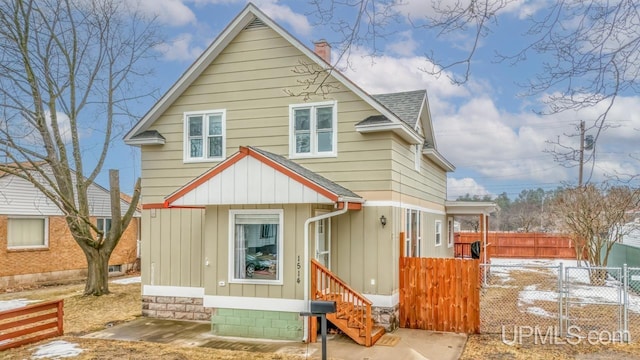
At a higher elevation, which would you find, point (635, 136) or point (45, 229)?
point (635, 136)

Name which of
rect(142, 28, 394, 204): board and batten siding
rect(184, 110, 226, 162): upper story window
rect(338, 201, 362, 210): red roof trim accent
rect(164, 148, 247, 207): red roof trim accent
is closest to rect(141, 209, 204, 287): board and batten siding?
rect(142, 28, 394, 204): board and batten siding

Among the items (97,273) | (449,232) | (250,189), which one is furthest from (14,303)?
(449,232)

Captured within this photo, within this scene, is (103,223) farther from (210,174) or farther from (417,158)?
(417,158)

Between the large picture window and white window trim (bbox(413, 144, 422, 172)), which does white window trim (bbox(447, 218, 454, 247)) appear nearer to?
white window trim (bbox(413, 144, 422, 172))

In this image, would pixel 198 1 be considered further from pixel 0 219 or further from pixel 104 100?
pixel 0 219

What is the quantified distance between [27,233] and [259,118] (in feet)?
45.2

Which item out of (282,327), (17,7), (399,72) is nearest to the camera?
(399,72)

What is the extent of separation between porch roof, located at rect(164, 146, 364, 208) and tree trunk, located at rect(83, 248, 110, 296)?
23.8 feet

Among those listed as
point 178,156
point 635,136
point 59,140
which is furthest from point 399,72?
point 59,140

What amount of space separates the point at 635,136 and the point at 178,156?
9.99 meters

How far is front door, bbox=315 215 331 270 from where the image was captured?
10297 mm

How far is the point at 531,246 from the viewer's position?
99.7 feet

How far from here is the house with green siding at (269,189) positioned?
970 centimetres

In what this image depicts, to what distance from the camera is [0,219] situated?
18625 mm
